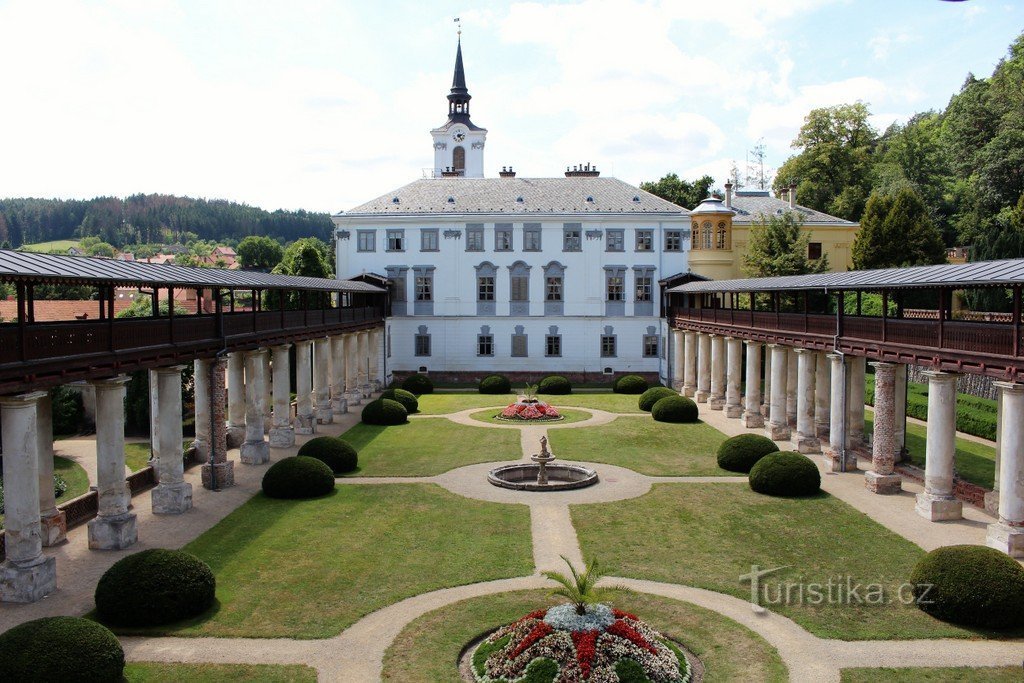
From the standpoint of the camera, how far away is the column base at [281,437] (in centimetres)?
3512

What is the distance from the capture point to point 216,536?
21828 mm

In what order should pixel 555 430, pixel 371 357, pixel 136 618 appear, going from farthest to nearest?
pixel 371 357 → pixel 555 430 → pixel 136 618

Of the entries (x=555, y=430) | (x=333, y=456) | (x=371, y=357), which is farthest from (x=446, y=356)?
(x=333, y=456)

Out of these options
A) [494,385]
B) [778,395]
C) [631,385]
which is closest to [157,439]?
[778,395]

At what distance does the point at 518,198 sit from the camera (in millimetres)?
60312

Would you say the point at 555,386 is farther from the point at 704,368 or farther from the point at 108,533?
the point at 108,533

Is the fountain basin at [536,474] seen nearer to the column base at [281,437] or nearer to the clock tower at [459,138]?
the column base at [281,437]

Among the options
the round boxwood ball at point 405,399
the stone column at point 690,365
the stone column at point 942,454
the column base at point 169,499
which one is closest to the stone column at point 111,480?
the column base at point 169,499

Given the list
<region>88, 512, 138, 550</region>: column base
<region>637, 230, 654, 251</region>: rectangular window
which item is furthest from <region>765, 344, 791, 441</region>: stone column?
<region>88, 512, 138, 550</region>: column base

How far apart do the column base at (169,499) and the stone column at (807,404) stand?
23.5 m

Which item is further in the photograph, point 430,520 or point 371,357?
point 371,357

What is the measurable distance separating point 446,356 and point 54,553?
40.0 metres

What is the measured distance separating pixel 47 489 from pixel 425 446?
1631 centimetres

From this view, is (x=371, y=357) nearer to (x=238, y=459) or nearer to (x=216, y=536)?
(x=238, y=459)
